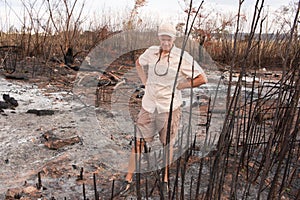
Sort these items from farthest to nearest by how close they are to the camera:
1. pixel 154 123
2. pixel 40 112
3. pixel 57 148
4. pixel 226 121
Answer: pixel 40 112
pixel 57 148
pixel 154 123
pixel 226 121

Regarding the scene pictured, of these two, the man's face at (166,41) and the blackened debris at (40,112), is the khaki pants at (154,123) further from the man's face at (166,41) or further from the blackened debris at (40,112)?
the blackened debris at (40,112)

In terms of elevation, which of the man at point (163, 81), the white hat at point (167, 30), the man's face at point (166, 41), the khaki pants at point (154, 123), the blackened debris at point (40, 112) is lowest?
the blackened debris at point (40, 112)

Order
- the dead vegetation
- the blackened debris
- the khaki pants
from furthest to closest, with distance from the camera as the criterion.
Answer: the blackened debris → the khaki pants → the dead vegetation

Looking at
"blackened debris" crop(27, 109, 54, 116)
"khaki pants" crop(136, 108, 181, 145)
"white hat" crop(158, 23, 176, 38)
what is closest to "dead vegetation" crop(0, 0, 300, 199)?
"khaki pants" crop(136, 108, 181, 145)

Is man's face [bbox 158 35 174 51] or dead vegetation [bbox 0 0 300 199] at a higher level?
man's face [bbox 158 35 174 51]

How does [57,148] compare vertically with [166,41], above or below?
below

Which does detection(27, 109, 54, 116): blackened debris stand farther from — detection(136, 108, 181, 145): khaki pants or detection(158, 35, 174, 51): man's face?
detection(158, 35, 174, 51): man's face

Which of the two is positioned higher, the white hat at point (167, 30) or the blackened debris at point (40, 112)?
the white hat at point (167, 30)

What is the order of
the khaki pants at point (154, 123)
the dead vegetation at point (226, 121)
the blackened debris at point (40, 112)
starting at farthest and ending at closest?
the blackened debris at point (40, 112) → the khaki pants at point (154, 123) → the dead vegetation at point (226, 121)

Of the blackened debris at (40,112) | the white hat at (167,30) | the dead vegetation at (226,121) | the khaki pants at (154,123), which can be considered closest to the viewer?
the dead vegetation at (226,121)

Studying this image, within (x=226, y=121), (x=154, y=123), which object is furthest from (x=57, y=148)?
(x=226, y=121)

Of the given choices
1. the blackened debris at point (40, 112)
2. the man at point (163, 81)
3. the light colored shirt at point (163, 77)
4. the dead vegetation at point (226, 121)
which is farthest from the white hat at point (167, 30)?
the blackened debris at point (40, 112)

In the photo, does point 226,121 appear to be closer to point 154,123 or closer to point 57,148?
point 154,123

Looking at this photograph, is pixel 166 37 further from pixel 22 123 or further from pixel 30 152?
pixel 22 123
